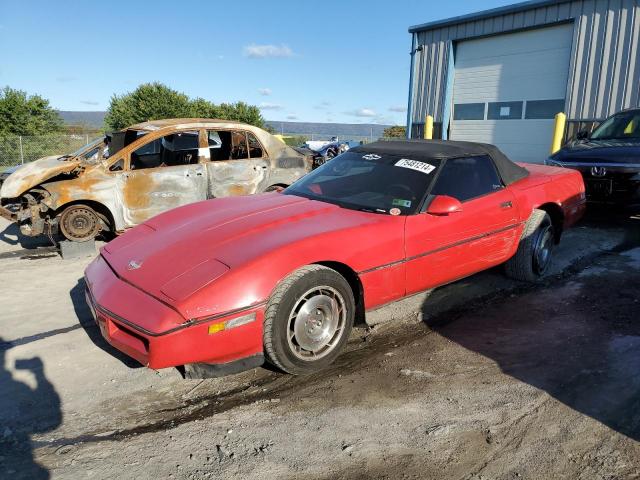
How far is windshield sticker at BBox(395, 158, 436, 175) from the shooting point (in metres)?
3.93

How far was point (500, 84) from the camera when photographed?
14.2 metres

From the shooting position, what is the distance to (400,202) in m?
3.72

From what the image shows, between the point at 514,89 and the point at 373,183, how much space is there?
1171 centimetres

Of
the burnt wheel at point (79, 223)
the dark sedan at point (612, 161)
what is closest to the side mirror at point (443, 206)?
the dark sedan at point (612, 161)

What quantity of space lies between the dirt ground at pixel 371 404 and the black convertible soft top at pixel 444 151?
49.8 inches

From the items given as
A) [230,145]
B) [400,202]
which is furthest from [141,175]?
[400,202]

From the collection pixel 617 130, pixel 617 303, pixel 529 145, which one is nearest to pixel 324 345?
pixel 617 303

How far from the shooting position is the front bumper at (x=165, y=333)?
2627 mm

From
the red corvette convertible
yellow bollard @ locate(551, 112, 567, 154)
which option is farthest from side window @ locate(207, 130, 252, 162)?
→ yellow bollard @ locate(551, 112, 567, 154)

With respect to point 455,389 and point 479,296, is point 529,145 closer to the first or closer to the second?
point 479,296

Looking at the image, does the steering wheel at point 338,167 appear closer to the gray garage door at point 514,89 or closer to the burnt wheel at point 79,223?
the burnt wheel at point 79,223

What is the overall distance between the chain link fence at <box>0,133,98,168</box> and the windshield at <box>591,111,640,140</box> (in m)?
15.1

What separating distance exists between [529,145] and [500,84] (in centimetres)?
207

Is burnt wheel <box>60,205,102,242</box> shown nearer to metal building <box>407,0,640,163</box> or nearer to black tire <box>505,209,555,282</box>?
black tire <box>505,209,555,282</box>
